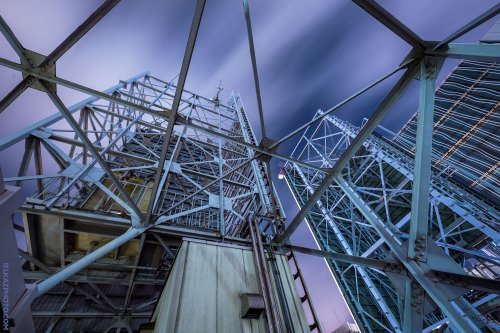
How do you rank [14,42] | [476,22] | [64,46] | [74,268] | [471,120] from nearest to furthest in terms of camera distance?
[476,22]
[14,42]
[64,46]
[74,268]
[471,120]

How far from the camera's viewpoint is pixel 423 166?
2.61 meters

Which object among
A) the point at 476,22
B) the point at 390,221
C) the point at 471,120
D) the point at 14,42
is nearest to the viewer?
the point at 476,22

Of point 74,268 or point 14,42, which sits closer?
point 14,42

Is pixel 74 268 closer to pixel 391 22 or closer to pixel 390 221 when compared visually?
pixel 391 22

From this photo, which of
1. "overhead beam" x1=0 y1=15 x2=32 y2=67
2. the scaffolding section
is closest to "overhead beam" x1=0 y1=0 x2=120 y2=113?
"overhead beam" x1=0 y1=15 x2=32 y2=67

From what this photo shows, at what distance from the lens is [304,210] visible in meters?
4.25

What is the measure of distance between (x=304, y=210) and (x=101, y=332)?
9.67m

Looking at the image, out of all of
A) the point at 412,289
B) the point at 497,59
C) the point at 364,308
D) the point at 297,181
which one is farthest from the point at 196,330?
the point at 297,181

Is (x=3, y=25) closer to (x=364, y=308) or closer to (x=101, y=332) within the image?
(x=101, y=332)

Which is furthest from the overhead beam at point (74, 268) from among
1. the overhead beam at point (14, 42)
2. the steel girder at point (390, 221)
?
the steel girder at point (390, 221)

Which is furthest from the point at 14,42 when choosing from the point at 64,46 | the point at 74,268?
the point at 74,268

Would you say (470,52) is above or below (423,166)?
above

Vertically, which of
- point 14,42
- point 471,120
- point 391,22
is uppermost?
point 471,120

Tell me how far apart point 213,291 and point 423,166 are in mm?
3777
